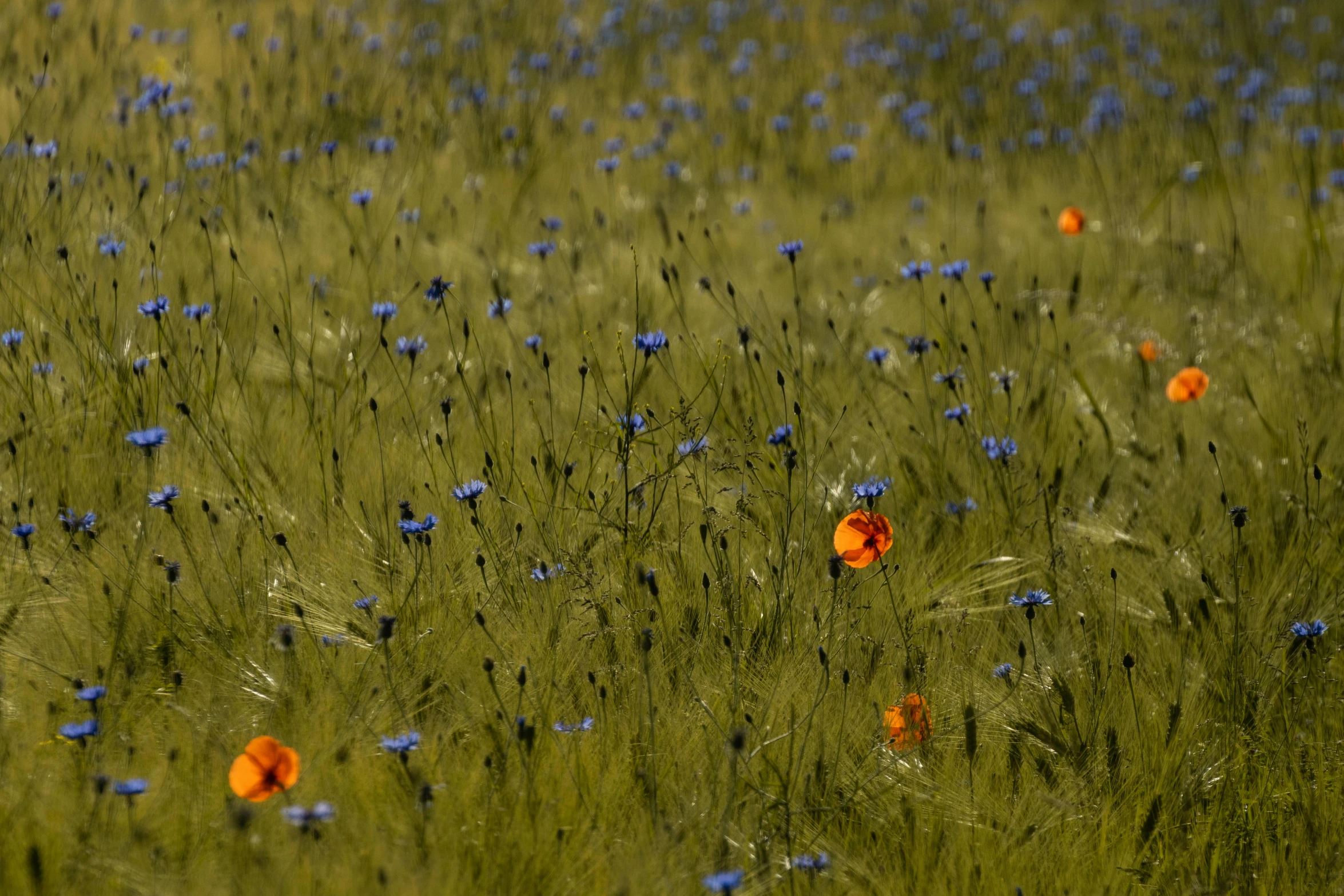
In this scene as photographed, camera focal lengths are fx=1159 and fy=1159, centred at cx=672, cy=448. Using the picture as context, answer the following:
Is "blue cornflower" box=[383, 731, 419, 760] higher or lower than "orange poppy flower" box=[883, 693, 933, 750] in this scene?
higher

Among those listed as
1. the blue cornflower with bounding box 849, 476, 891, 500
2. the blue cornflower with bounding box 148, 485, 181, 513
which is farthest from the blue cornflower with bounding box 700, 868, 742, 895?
the blue cornflower with bounding box 148, 485, 181, 513

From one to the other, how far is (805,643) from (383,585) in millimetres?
814

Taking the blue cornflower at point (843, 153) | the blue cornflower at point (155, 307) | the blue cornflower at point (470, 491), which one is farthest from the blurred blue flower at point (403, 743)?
the blue cornflower at point (843, 153)

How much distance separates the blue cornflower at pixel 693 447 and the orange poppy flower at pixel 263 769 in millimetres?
986

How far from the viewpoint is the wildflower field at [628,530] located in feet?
5.79

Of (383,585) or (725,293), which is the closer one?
(383,585)

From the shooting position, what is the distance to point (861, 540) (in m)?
2.26

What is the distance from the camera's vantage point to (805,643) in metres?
2.16

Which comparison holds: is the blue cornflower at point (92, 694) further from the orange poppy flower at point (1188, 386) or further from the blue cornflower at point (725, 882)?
the orange poppy flower at point (1188, 386)

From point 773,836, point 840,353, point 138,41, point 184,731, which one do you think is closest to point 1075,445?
point 840,353

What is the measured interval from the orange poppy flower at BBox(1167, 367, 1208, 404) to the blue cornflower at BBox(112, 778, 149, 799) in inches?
102

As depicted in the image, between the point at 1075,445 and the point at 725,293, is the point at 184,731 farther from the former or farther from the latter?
the point at 725,293

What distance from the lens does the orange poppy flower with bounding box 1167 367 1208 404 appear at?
3.04m

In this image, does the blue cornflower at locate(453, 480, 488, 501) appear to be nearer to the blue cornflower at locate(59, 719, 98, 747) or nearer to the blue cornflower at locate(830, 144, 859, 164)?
the blue cornflower at locate(59, 719, 98, 747)
